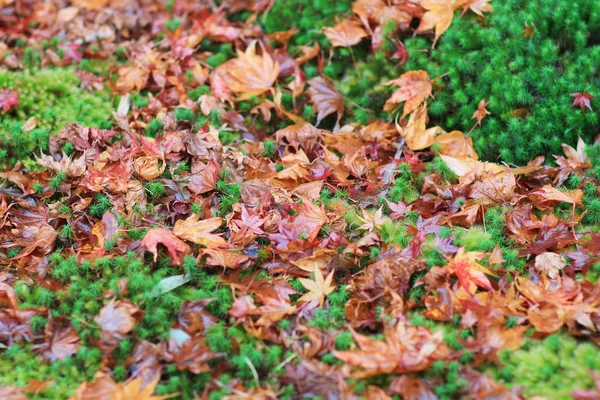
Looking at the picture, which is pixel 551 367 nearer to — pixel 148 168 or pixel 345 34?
pixel 148 168

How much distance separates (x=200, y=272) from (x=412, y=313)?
0.98m

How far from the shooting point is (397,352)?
7.50 ft

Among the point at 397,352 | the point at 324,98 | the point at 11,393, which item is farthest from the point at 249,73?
the point at 11,393

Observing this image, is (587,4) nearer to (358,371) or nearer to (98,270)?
(358,371)

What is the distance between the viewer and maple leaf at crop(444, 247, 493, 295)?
102 inches

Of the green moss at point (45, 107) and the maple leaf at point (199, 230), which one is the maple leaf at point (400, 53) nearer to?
the maple leaf at point (199, 230)

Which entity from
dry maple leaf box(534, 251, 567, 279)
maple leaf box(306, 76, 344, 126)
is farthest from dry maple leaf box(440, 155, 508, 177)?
maple leaf box(306, 76, 344, 126)

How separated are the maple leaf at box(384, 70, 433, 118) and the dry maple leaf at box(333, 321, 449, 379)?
1701 mm

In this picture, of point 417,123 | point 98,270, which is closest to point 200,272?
point 98,270

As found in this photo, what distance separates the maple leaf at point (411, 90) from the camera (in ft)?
12.0

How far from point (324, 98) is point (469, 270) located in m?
1.67

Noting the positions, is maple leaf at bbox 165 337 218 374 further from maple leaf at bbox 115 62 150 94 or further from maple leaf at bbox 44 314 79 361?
maple leaf at bbox 115 62 150 94

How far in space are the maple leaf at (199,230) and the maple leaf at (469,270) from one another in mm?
1072

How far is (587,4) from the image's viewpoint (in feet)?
11.3
